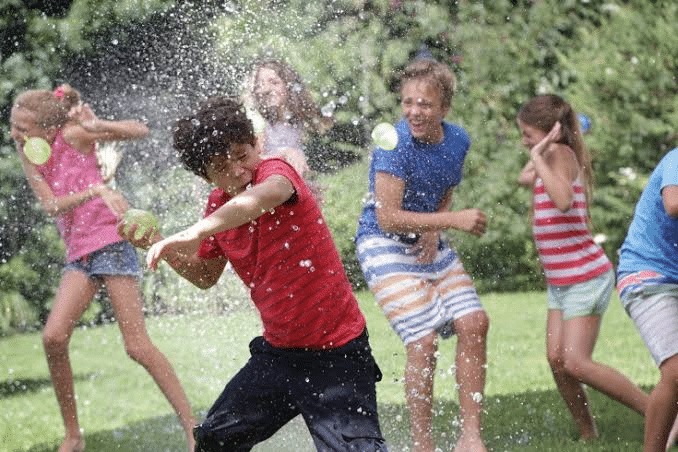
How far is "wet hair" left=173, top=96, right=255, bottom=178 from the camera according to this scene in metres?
3.41

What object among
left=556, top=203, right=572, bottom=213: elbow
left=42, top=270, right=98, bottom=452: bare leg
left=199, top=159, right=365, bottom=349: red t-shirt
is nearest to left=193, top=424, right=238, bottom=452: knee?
left=199, top=159, right=365, bottom=349: red t-shirt

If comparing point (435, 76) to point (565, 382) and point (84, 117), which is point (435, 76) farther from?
point (84, 117)

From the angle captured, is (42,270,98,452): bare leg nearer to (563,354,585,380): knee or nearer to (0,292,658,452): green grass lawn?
(0,292,658,452): green grass lawn

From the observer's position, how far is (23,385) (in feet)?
26.9

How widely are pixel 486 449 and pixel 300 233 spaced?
1673 mm

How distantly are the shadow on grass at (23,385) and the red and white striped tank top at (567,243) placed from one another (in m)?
3.85

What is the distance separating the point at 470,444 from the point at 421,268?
2.03 feet

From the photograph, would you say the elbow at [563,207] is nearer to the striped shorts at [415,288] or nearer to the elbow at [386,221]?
the striped shorts at [415,288]

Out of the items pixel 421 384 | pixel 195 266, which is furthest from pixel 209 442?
pixel 421 384

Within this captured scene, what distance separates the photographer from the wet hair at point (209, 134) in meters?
3.41

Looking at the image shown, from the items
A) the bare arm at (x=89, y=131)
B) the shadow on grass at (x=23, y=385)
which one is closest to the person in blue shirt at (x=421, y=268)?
the bare arm at (x=89, y=131)

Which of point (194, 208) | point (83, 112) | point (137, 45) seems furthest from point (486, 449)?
point (137, 45)

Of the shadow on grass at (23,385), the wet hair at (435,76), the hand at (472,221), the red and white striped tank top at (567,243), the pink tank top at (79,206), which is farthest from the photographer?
the shadow on grass at (23,385)

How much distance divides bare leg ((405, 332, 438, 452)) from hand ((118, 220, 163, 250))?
134 cm
